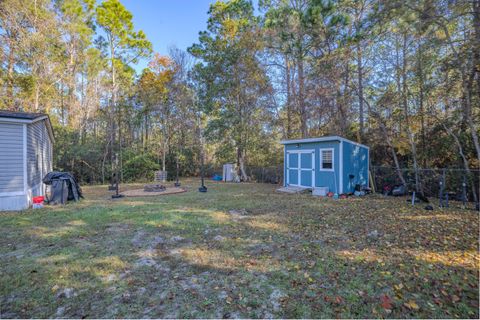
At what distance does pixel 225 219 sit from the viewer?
5531mm

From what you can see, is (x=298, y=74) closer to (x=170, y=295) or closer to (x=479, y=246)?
(x=479, y=246)

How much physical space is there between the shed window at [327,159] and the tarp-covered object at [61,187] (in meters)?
9.57

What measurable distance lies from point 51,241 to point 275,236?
4.00 m

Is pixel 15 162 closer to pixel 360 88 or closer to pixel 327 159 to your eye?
pixel 327 159

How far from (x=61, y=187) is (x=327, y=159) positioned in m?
9.92

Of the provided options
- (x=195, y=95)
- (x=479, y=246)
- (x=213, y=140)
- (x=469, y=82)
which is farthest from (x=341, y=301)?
(x=195, y=95)

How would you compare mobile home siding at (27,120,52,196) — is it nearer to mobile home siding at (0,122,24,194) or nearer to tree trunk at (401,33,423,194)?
mobile home siding at (0,122,24,194)

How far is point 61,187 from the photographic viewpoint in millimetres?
7711

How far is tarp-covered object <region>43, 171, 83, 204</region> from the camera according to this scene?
7.57 metres

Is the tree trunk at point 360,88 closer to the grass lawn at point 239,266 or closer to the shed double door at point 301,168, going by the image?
the shed double door at point 301,168

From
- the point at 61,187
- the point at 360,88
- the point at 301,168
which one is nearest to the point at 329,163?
the point at 301,168

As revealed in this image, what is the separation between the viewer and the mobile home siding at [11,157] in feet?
20.9

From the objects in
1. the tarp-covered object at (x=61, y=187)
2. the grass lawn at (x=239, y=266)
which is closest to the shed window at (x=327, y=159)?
the grass lawn at (x=239, y=266)

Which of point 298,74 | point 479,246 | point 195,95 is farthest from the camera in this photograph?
point 195,95
